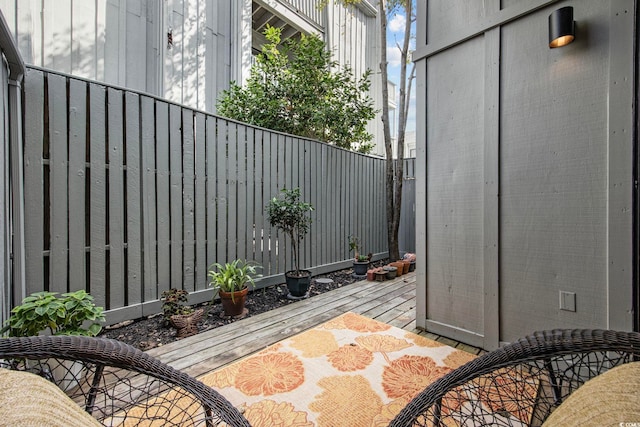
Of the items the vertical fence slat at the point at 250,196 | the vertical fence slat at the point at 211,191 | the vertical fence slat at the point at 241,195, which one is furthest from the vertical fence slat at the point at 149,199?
the vertical fence slat at the point at 250,196

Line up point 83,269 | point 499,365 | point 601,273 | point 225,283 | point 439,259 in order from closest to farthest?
point 499,365, point 601,273, point 83,269, point 439,259, point 225,283

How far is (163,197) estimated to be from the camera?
2.83 m

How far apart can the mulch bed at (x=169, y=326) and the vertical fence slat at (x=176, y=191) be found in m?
0.41

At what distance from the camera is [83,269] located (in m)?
2.36

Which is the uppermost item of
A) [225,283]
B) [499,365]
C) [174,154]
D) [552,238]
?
[174,154]

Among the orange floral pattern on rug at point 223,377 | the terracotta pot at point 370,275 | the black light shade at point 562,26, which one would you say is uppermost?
the black light shade at point 562,26

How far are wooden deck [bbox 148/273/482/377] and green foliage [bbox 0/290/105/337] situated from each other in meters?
0.64

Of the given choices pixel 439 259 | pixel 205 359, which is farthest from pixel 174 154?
pixel 439 259

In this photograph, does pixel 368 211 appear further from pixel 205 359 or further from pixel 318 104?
pixel 205 359

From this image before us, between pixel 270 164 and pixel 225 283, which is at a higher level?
pixel 270 164

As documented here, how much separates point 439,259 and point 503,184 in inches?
32.1

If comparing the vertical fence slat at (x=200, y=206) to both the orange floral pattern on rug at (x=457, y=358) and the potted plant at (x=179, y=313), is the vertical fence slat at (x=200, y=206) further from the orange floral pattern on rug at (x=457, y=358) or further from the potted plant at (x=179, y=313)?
the orange floral pattern on rug at (x=457, y=358)

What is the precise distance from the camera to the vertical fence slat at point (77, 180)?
2320 mm

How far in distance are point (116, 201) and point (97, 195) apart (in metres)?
0.15
